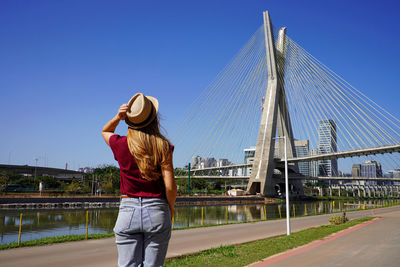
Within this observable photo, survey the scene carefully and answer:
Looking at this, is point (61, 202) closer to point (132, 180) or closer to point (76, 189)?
point (76, 189)

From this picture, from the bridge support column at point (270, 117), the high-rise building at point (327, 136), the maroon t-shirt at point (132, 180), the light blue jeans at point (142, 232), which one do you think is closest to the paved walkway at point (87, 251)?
the light blue jeans at point (142, 232)

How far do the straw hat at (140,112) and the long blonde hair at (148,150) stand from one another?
2.1 inches

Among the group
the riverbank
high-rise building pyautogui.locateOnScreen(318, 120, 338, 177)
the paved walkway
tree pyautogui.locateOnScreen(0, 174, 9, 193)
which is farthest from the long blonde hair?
tree pyautogui.locateOnScreen(0, 174, 9, 193)

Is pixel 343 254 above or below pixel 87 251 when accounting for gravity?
above

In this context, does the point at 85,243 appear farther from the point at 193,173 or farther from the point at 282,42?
the point at 193,173

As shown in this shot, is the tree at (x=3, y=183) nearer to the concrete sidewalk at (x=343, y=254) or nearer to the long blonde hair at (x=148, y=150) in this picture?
the concrete sidewalk at (x=343, y=254)

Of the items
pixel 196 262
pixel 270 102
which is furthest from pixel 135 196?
pixel 270 102

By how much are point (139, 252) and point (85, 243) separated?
10393 millimetres

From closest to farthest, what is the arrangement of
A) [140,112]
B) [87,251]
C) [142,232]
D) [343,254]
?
[142,232], [140,112], [343,254], [87,251]

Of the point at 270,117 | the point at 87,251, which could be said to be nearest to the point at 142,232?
the point at 87,251

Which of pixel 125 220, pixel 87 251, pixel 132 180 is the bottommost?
pixel 87 251

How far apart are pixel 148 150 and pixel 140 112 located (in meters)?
0.30

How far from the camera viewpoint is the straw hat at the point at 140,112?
2.50 m

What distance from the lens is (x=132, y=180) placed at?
2.44 metres
